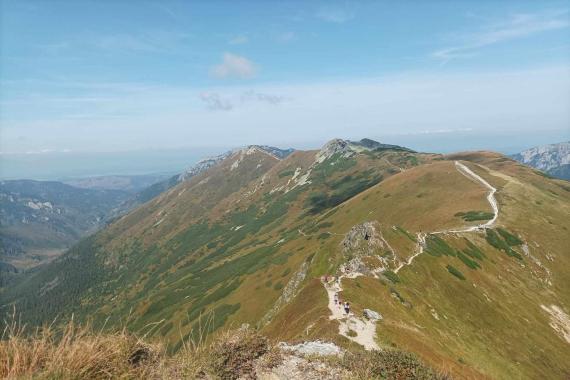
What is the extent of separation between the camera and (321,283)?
52969 millimetres

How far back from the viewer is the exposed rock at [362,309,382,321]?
4059cm

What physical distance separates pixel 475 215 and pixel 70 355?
117 m

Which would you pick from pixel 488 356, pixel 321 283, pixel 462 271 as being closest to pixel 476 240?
pixel 462 271

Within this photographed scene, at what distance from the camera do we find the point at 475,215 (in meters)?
109

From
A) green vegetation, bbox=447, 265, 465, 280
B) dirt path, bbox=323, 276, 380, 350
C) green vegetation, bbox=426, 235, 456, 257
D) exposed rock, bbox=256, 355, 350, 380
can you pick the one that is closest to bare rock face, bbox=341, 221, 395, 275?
green vegetation, bbox=426, 235, 456, 257

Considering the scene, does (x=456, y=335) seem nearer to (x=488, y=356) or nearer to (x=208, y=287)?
(x=488, y=356)

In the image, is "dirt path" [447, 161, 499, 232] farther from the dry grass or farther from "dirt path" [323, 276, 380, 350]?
the dry grass

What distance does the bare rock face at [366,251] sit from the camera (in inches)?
2340

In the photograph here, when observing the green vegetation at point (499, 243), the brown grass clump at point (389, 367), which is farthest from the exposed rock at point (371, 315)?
the green vegetation at point (499, 243)

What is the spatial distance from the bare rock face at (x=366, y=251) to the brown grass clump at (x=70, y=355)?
5010 centimetres

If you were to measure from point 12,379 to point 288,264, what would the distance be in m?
126

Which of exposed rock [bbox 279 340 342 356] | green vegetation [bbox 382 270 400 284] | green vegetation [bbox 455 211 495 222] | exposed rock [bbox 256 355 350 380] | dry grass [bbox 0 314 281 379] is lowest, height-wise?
green vegetation [bbox 382 270 400 284]

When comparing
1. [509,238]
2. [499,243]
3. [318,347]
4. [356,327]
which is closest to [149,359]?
[318,347]

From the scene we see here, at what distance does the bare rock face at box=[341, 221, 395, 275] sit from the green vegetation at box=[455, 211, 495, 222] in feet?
155
